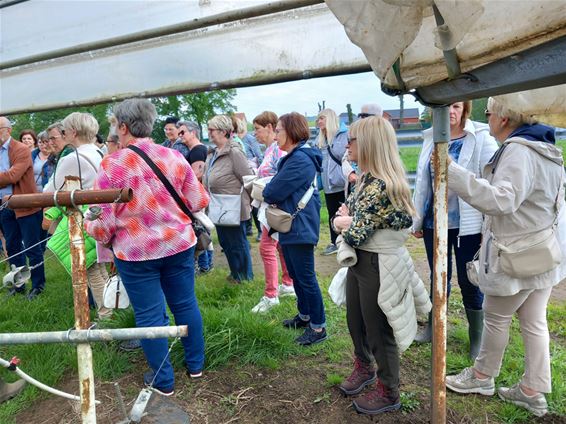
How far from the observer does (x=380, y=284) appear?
7.91 ft

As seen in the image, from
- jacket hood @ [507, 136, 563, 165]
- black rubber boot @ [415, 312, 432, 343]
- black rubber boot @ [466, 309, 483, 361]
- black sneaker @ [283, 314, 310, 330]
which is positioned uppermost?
jacket hood @ [507, 136, 563, 165]

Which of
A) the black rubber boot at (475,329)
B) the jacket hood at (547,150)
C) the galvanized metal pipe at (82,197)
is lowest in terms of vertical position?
the black rubber boot at (475,329)

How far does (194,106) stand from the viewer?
25984 millimetres

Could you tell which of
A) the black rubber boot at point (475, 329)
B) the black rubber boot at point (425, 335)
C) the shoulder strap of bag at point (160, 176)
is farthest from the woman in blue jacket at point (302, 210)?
the black rubber boot at point (475, 329)

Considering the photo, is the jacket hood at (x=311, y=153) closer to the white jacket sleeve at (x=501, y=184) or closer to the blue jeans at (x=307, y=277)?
the blue jeans at (x=307, y=277)

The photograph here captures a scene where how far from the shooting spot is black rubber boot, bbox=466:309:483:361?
3098 mm

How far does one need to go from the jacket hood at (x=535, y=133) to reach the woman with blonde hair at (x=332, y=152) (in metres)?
3.33

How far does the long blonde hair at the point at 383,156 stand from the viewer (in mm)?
2396

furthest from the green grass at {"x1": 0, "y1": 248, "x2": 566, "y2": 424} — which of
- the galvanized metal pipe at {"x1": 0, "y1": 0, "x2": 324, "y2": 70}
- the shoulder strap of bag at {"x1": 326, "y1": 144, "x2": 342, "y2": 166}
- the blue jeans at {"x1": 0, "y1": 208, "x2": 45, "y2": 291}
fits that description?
the shoulder strap of bag at {"x1": 326, "y1": 144, "x2": 342, "y2": 166}

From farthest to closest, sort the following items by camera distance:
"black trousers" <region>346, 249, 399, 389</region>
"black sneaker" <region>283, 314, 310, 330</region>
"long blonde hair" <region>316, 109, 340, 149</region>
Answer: "long blonde hair" <region>316, 109, 340, 149</region> < "black sneaker" <region>283, 314, 310, 330</region> < "black trousers" <region>346, 249, 399, 389</region>

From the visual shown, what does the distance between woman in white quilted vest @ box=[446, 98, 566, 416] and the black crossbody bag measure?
Answer: 1627mm

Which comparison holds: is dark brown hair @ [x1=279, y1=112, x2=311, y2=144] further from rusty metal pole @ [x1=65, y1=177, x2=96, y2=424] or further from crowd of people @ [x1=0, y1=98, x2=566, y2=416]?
rusty metal pole @ [x1=65, y1=177, x2=96, y2=424]

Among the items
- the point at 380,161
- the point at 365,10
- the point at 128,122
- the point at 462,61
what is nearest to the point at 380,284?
the point at 380,161

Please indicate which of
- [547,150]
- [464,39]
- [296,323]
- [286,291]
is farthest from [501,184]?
[286,291]
